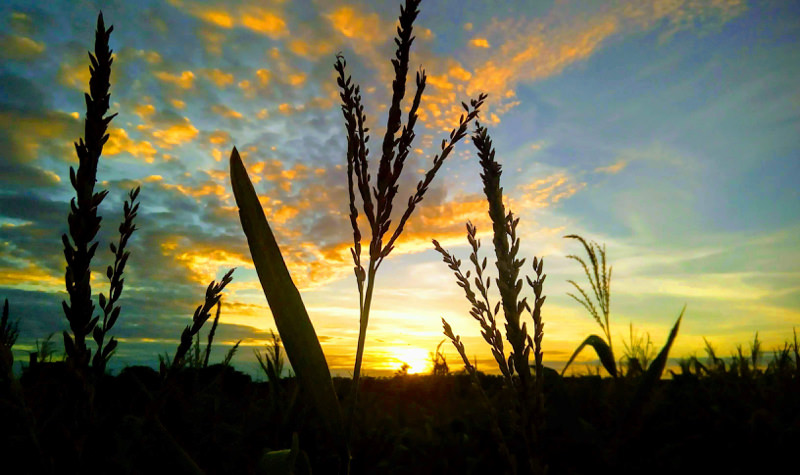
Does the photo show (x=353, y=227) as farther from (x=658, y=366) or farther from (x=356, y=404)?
(x=658, y=366)

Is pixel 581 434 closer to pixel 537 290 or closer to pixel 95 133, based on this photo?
pixel 537 290

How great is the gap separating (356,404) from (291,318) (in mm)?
626

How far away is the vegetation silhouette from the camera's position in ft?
3.74

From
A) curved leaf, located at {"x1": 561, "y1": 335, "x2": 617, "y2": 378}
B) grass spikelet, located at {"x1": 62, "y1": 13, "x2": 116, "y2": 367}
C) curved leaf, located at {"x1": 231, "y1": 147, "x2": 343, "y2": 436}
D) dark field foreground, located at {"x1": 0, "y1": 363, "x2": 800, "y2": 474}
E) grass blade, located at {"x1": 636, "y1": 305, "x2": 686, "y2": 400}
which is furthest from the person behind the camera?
curved leaf, located at {"x1": 561, "y1": 335, "x2": 617, "y2": 378}

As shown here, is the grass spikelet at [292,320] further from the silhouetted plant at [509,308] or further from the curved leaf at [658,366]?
the curved leaf at [658,366]

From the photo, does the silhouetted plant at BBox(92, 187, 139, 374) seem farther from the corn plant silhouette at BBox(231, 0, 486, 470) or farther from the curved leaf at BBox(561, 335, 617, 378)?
the curved leaf at BBox(561, 335, 617, 378)

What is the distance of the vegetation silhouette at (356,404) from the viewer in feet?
3.74

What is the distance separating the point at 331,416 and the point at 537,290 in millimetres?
893

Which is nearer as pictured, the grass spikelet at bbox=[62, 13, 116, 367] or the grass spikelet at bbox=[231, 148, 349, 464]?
the grass spikelet at bbox=[62, 13, 116, 367]

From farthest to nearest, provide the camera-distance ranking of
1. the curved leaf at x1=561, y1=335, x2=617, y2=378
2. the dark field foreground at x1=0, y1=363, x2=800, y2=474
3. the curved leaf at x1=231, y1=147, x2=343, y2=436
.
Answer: the curved leaf at x1=561, y1=335, x2=617, y2=378, the dark field foreground at x1=0, y1=363, x2=800, y2=474, the curved leaf at x1=231, y1=147, x2=343, y2=436

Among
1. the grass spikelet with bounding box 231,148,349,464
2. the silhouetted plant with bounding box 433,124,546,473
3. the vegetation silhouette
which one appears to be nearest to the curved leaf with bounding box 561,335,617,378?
the vegetation silhouette

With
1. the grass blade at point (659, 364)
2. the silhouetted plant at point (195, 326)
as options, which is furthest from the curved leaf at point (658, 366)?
the silhouetted plant at point (195, 326)

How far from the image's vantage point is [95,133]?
43.5 inches

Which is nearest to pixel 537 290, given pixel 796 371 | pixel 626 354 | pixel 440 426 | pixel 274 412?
pixel 274 412
